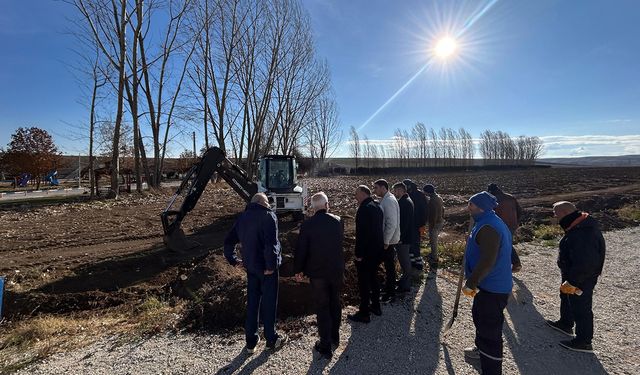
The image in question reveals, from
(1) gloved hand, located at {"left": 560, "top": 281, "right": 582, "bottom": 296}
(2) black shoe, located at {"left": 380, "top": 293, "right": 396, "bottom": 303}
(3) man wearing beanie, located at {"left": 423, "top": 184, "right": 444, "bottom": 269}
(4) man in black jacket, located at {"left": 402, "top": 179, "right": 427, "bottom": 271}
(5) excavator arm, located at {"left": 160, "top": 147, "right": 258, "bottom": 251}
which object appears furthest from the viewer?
(5) excavator arm, located at {"left": 160, "top": 147, "right": 258, "bottom": 251}

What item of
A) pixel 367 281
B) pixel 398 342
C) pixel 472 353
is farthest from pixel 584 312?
pixel 367 281

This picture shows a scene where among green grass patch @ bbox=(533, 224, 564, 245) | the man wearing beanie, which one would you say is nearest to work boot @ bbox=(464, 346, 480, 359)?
the man wearing beanie

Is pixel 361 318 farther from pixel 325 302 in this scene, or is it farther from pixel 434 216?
pixel 434 216

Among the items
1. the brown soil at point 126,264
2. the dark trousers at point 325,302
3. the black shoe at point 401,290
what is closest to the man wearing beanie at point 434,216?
the black shoe at point 401,290

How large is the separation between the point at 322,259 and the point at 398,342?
1.53 meters

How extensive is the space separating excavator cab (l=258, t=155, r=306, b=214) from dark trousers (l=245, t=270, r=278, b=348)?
8015mm

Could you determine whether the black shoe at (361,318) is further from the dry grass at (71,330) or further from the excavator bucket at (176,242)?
the excavator bucket at (176,242)

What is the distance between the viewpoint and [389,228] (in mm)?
5039

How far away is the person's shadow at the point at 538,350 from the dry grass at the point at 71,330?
14.4 feet

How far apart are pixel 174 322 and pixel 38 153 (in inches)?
1575

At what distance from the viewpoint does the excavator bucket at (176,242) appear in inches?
359

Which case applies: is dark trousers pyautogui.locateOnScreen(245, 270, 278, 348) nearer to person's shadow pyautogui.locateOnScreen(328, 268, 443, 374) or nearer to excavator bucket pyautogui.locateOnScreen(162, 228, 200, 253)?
person's shadow pyautogui.locateOnScreen(328, 268, 443, 374)

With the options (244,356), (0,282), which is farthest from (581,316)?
(0,282)

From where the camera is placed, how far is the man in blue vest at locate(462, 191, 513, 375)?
3.25 m
